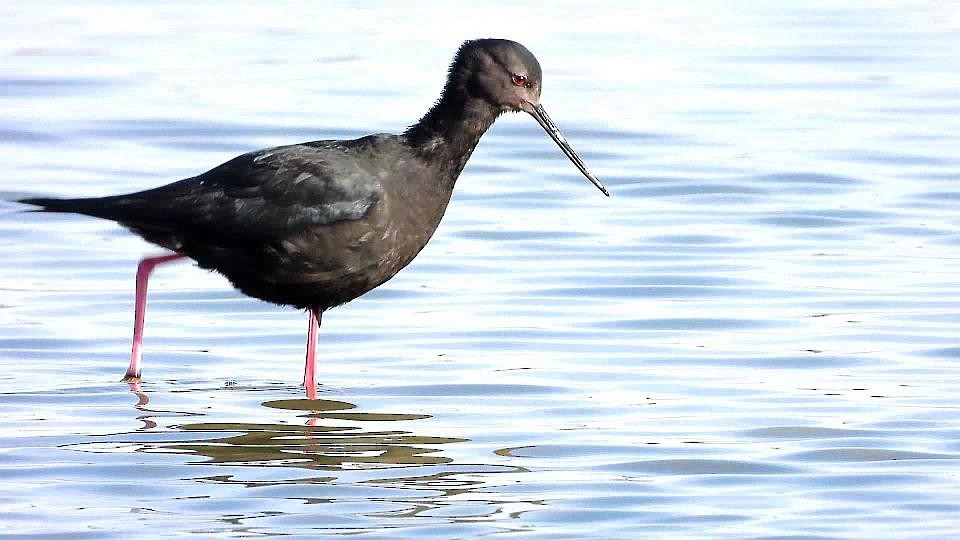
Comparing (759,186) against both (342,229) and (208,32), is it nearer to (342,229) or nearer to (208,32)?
(342,229)

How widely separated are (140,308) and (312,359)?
865mm

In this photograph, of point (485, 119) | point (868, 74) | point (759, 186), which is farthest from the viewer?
point (868, 74)

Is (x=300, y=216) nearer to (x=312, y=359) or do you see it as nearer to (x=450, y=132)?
(x=312, y=359)

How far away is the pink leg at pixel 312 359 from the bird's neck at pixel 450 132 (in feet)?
2.66

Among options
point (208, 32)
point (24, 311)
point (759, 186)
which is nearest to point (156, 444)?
point (24, 311)

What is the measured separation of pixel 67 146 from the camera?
13234 mm

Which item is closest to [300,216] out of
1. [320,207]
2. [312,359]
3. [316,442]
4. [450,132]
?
[320,207]

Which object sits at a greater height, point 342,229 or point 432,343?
point 342,229

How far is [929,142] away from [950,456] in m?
6.76

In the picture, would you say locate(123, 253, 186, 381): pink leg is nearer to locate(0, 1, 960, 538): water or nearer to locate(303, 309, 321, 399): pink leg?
locate(0, 1, 960, 538): water

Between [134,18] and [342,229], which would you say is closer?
[342,229]

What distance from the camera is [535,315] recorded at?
9.41 metres

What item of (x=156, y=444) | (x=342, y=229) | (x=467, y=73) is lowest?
(x=156, y=444)

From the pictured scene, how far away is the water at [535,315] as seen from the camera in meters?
6.73
